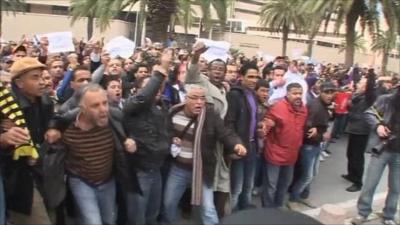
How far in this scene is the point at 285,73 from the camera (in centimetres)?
731

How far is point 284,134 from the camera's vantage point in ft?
17.9

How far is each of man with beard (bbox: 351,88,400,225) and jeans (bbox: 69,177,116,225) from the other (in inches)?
112

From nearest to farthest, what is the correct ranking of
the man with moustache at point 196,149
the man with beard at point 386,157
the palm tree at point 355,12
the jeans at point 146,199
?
the jeans at point 146,199
the man with moustache at point 196,149
the man with beard at point 386,157
the palm tree at point 355,12

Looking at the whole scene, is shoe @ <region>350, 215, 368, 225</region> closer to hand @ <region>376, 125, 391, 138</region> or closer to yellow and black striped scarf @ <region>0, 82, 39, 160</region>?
hand @ <region>376, 125, 391, 138</region>

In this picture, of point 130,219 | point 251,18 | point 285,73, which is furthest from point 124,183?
point 251,18

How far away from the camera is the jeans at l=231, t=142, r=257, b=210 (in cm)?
540

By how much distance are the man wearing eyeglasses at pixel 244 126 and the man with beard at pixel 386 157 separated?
3.96ft

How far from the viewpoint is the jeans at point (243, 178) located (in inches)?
213

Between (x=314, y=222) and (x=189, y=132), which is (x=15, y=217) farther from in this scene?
(x=314, y=222)

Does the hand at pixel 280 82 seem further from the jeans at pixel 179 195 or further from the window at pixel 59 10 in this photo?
the window at pixel 59 10

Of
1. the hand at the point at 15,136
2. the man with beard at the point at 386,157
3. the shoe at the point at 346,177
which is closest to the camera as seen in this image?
the hand at the point at 15,136

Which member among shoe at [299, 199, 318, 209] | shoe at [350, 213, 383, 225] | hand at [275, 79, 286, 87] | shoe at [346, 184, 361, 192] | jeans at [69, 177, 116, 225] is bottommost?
shoe at [299, 199, 318, 209]

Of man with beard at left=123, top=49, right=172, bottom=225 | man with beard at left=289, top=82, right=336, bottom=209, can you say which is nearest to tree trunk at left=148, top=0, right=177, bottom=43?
man with beard at left=289, top=82, right=336, bottom=209

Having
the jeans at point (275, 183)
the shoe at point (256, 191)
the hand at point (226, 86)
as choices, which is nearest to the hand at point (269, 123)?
the jeans at point (275, 183)
